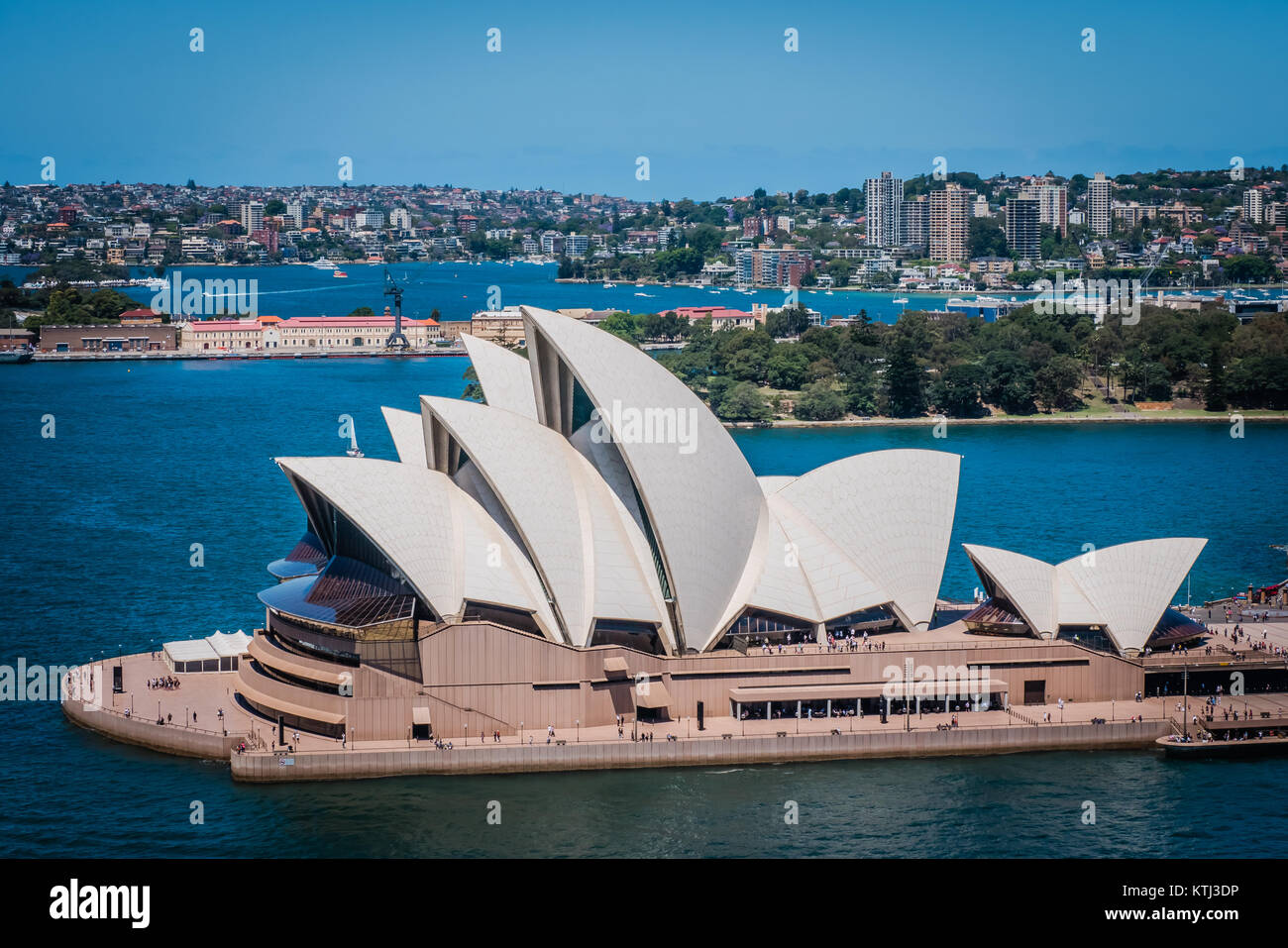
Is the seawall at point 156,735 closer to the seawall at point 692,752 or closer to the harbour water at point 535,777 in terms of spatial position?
the harbour water at point 535,777

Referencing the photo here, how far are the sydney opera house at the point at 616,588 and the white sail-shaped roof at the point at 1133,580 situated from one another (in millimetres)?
52

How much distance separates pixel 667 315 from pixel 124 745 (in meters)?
104

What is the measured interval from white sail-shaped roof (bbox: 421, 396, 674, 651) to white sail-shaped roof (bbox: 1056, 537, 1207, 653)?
10304 mm

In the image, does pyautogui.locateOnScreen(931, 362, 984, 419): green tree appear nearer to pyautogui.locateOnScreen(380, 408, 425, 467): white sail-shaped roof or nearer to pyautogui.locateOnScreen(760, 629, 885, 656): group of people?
pyautogui.locateOnScreen(380, 408, 425, 467): white sail-shaped roof

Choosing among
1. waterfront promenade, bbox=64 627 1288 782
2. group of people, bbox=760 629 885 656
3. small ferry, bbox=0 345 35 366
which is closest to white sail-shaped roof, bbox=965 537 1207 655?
waterfront promenade, bbox=64 627 1288 782

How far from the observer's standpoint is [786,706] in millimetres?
35125

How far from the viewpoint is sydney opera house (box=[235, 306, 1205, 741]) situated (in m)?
33.8

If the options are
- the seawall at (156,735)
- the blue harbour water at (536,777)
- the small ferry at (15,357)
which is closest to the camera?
the blue harbour water at (536,777)

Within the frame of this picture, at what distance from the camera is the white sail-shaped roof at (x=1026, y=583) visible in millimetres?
36719

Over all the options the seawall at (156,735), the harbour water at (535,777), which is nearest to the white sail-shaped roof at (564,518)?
the harbour water at (535,777)

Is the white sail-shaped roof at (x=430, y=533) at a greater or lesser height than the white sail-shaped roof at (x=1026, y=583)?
greater

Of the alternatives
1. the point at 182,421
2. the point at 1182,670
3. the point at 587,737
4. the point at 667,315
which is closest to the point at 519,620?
the point at 587,737

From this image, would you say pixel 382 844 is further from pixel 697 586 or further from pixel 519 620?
pixel 697 586

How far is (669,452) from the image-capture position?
35.4 metres
